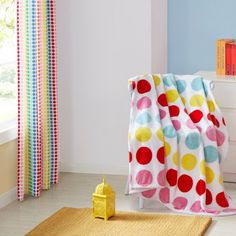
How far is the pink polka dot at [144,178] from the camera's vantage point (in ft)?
13.5

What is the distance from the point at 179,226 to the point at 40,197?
1.01m

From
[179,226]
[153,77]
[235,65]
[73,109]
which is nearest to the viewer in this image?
[179,226]

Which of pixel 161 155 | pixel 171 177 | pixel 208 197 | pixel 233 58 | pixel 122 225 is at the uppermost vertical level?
pixel 233 58

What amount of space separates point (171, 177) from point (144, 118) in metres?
0.37

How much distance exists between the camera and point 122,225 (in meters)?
3.89

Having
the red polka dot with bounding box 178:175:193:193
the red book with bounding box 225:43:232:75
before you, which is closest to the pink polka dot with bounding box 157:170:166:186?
the red polka dot with bounding box 178:175:193:193

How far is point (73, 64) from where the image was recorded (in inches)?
197

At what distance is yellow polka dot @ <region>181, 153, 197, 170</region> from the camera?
13.7 feet

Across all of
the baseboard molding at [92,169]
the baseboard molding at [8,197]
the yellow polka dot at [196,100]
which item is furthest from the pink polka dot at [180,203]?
the baseboard molding at [8,197]

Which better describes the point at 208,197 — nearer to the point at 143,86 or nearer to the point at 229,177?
the point at 229,177

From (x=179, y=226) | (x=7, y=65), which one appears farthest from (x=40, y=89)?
(x=179, y=226)

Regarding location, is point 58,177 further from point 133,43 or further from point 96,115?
point 133,43

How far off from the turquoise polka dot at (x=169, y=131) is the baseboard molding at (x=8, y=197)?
1004mm

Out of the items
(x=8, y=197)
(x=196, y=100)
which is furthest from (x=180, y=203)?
(x=8, y=197)
